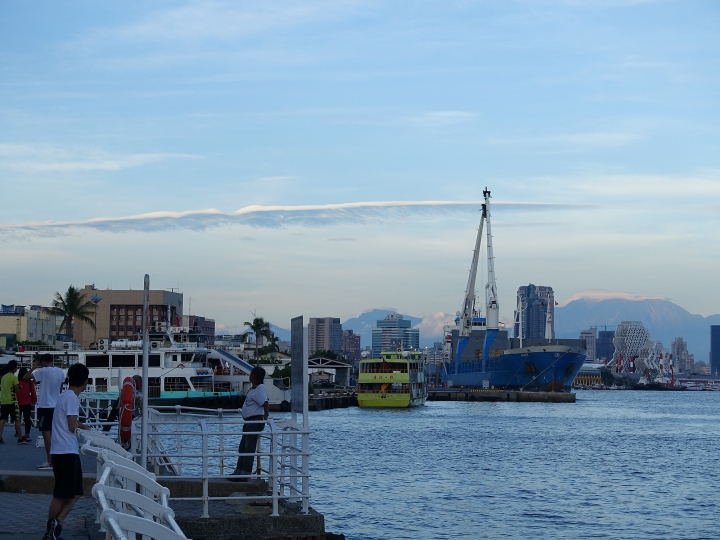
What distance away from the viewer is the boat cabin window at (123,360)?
6425cm

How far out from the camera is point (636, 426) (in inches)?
2653

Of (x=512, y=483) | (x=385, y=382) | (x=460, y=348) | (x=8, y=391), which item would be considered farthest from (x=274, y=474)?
(x=460, y=348)

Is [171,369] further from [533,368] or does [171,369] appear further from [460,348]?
[460,348]

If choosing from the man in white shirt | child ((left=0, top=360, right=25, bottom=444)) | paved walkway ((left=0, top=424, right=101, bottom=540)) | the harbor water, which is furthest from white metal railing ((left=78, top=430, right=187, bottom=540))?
the harbor water

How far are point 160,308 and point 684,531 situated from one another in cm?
16277

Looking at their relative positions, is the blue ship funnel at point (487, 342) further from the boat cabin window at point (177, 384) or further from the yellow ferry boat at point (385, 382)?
the boat cabin window at point (177, 384)

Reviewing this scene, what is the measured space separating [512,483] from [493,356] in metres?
108

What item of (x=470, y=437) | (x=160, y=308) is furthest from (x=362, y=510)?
(x=160, y=308)

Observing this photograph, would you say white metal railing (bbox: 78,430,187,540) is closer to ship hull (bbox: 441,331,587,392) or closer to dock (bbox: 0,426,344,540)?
dock (bbox: 0,426,344,540)

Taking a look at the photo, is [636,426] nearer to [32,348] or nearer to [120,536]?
[32,348]

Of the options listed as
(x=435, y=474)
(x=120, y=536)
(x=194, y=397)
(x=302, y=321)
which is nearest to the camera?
(x=120, y=536)

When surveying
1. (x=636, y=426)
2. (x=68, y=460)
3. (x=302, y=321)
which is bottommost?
(x=636, y=426)

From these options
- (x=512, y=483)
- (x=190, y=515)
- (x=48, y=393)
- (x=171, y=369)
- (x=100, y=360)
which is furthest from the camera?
(x=171, y=369)

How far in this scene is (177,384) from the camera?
66.4 meters
